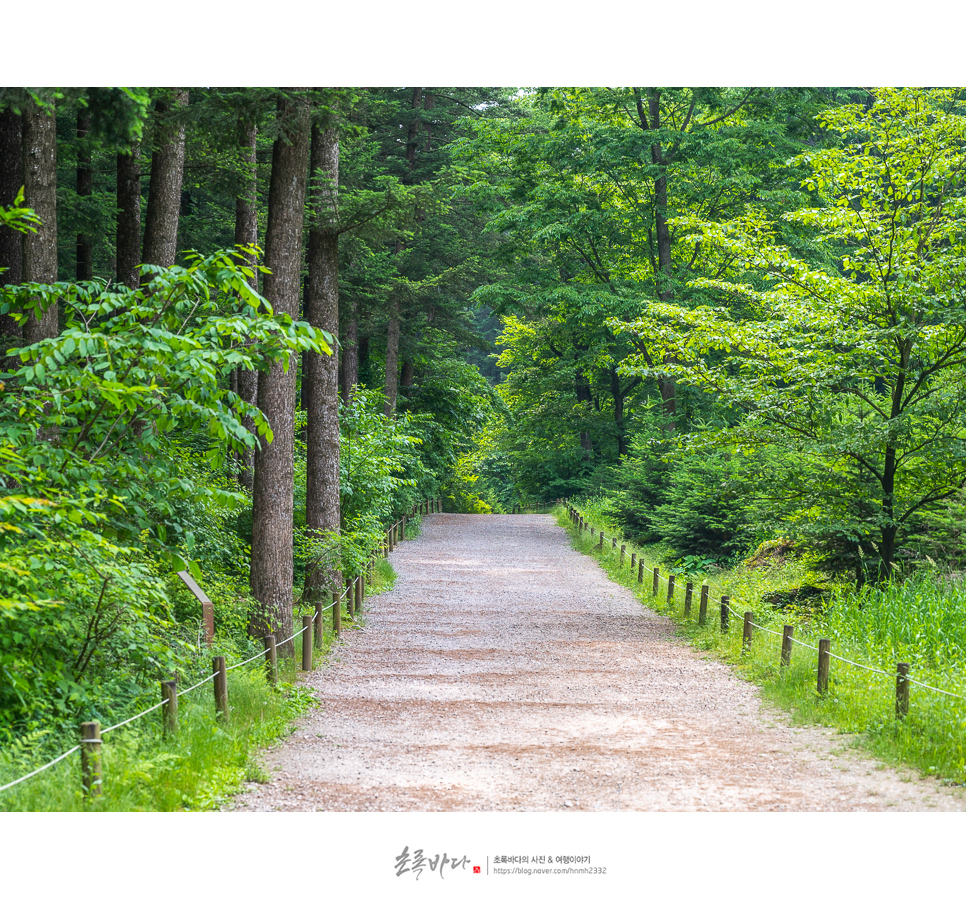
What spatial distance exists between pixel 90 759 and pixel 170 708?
1291 millimetres

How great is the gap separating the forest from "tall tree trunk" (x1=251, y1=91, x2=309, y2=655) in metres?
0.04

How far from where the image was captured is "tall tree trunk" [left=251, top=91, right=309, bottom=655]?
37.0 ft

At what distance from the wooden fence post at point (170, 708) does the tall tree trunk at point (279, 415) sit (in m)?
4.12

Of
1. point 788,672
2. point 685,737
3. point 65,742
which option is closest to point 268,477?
point 65,742

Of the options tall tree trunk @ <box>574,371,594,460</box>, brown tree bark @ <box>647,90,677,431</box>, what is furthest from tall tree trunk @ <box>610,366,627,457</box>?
brown tree bark @ <box>647,90,677,431</box>

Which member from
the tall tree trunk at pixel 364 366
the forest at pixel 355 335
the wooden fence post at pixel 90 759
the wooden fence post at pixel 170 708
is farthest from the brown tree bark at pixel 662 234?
the wooden fence post at pixel 90 759

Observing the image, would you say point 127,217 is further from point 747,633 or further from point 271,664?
point 747,633

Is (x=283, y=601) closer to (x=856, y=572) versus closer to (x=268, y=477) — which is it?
(x=268, y=477)

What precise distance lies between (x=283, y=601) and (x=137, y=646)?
4.05 m

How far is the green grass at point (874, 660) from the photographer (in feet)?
24.5

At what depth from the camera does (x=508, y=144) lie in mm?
27625

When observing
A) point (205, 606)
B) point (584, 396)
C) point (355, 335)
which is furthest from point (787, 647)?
point (584, 396)

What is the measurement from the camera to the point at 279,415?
11375mm

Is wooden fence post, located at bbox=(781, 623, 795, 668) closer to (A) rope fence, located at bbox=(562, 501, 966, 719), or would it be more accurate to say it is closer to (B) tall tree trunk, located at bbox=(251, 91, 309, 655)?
(A) rope fence, located at bbox=(562, 501, 966, 719)
